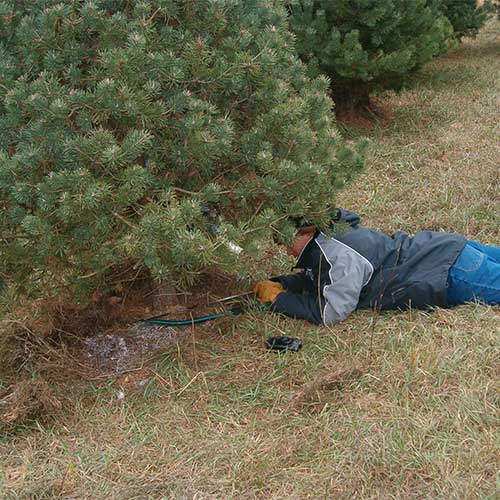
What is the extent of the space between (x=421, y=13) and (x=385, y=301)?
11.3ft

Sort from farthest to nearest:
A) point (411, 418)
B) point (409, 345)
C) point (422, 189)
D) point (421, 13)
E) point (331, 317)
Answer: point (421, 13) → point (422, 189) → point (331, 317) → point (409, 345) → point (411, 418)

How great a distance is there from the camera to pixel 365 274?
3.41 metres

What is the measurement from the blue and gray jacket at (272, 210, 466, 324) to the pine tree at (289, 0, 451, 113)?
268cm

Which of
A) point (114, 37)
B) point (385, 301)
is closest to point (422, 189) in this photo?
point (385, 301)

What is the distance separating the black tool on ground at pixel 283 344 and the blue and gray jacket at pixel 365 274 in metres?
0.20

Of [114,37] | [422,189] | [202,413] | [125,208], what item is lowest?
[422,189]

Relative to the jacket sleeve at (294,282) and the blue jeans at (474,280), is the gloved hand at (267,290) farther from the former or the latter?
the blue jeans at (474,280)

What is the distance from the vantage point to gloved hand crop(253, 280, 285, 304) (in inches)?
139

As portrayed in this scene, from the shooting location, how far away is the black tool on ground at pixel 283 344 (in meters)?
3.15

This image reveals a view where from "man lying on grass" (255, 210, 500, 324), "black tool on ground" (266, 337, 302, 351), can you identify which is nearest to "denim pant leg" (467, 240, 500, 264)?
"man lying on grass" (255, 210, 500, 324)

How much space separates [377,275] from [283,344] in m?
0.57

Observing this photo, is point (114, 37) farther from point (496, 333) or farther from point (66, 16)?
point (496, 333)

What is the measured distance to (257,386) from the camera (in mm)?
2951

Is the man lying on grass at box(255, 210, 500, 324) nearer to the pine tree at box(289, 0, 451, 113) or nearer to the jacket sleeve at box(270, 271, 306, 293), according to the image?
the jacket sleeve at box(270, 271, 306, 293)
